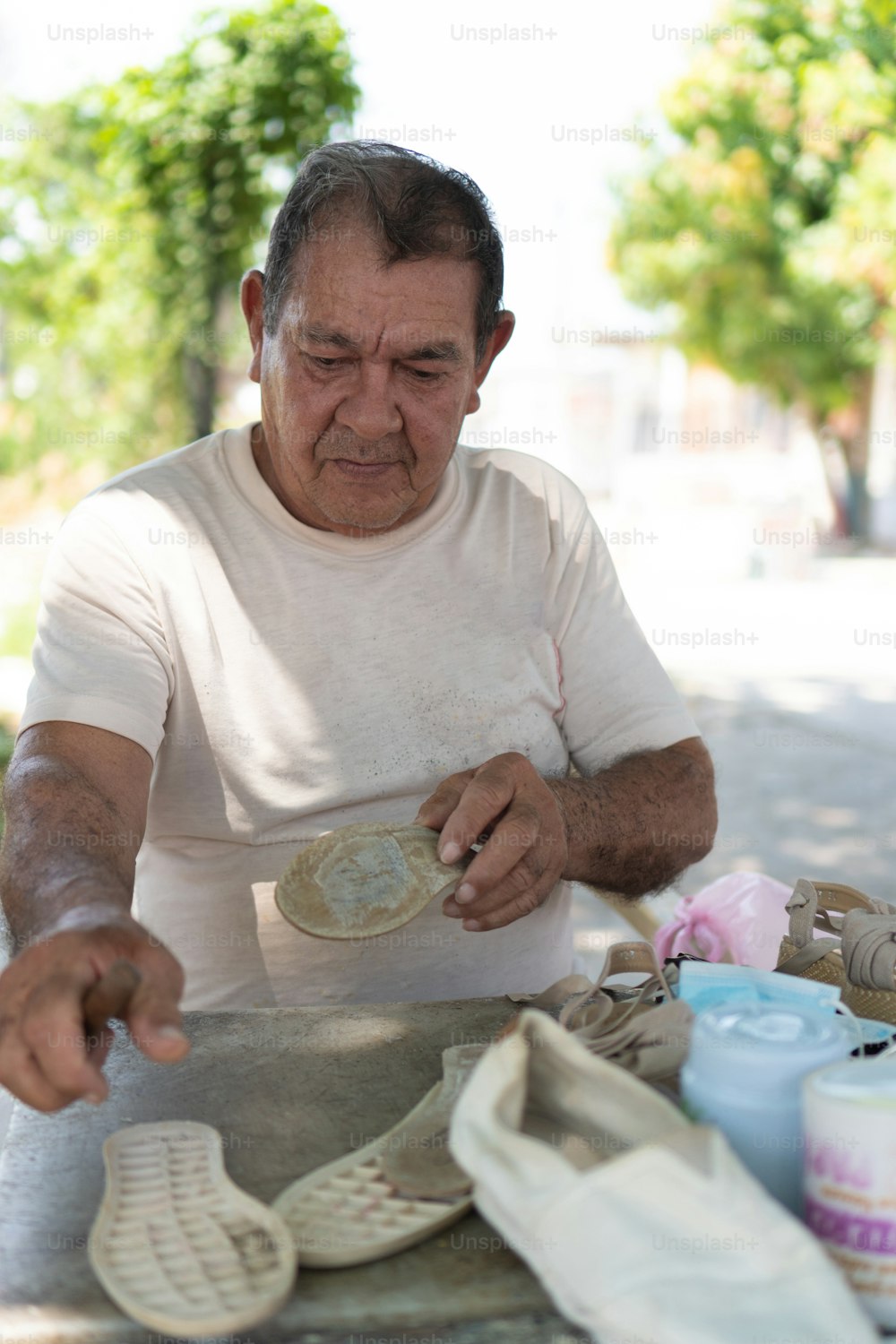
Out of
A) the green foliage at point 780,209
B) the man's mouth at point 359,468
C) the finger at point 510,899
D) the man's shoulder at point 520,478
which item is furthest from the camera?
the green foliage at point 780,209

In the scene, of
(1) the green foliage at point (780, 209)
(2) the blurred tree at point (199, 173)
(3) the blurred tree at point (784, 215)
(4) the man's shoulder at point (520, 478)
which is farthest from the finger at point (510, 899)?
(1) the green foliage at point (780, 209)

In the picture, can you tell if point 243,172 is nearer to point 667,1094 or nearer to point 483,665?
point 483,665

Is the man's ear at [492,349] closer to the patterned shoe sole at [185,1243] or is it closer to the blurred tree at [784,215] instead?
the patterned shoe sole at [185,1243]

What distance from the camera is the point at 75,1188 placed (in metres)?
1.06

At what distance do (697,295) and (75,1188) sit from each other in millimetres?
16508

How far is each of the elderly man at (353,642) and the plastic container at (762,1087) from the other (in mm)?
570

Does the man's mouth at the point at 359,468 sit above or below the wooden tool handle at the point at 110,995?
above

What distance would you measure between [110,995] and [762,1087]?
498mm

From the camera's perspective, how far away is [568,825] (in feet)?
5.48

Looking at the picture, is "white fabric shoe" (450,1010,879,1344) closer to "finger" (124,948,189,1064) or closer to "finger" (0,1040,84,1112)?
"finger" (124,948,189,1064)

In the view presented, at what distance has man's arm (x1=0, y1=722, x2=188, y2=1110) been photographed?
0.98m

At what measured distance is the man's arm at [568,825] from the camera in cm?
143

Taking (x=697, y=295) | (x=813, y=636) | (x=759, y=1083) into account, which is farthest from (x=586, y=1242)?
(x=697, y=295)

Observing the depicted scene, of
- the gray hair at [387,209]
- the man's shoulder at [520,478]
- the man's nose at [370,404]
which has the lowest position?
the man's shoulder at [520,478]
